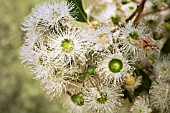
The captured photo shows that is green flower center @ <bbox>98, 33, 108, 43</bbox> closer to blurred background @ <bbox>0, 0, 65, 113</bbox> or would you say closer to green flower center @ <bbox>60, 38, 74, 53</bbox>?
green flower center @ <bbox>60, 38, 74, 53</bbox>

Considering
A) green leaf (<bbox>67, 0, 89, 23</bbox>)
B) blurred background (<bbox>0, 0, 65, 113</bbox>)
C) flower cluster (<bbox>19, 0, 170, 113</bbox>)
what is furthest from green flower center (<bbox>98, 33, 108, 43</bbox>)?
blurred background (<bbox>0, 0, 65, 113</bbox>)

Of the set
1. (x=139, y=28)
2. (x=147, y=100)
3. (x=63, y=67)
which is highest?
(x=139, y=28)

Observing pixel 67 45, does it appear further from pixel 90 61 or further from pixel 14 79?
pixel 14 79

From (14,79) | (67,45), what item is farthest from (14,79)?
(67,45)

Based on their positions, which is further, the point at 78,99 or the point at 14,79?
the point at 14,79

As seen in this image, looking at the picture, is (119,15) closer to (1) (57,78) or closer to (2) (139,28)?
(2) (139,28)

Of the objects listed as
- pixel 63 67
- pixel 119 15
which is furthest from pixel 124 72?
pixel 119 15

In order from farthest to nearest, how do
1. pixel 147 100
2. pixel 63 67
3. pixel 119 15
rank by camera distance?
pixel 119 15, pixel 147 100, pixel 63 67
